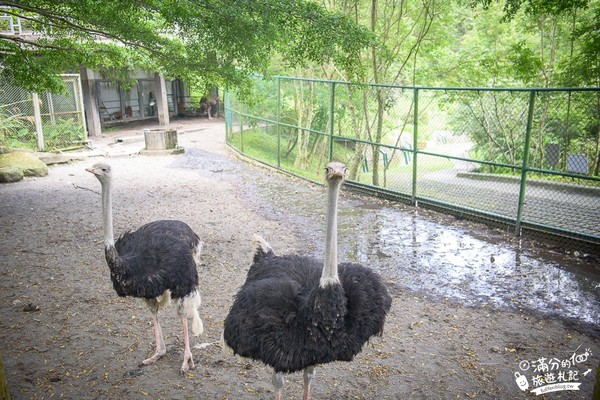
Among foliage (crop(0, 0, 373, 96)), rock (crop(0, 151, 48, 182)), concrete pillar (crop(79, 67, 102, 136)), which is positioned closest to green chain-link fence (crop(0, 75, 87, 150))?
rock (crop(0, 151, 48, 182))

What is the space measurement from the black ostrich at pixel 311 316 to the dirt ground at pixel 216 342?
969mm

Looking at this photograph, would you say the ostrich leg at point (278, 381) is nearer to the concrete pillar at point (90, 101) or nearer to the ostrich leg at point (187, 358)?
the ostrich leg at point (187, 358)

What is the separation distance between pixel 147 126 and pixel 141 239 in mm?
19369

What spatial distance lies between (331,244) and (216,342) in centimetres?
210

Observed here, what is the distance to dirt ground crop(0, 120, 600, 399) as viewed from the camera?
395cm

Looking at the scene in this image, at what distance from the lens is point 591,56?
8.57 meters

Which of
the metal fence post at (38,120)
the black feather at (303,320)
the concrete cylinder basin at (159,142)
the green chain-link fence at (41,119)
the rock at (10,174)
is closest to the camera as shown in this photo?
the black feather at (303,320)

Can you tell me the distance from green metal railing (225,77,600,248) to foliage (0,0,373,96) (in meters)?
1.13

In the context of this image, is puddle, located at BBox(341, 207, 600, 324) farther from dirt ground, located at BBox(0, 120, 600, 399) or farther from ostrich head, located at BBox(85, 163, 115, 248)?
ostrich head, located at BBox(85, 163, 115, 248)

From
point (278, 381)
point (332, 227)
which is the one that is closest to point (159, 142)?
point (278, 381)

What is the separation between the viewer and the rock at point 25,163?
11.7m

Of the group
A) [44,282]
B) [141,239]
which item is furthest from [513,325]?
[44,282]

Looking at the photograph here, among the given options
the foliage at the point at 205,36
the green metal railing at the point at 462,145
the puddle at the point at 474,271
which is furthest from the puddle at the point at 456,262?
the foliage at the point at 205,36

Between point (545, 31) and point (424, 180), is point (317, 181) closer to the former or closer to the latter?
point (424, 180)
